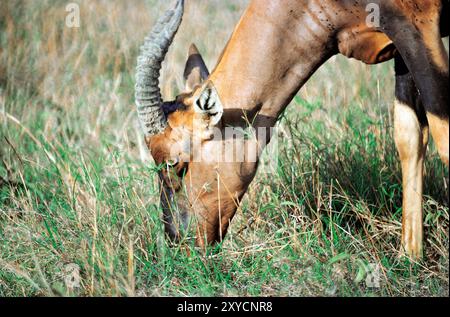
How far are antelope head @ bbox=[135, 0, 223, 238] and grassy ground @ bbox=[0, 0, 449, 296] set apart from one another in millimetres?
199

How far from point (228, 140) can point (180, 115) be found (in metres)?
0.36

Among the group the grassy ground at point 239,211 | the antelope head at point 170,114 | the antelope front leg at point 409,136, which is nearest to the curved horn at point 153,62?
the antelope head at point 170,114

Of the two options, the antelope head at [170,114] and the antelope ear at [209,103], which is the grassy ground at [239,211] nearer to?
the antelope head at [170,114]

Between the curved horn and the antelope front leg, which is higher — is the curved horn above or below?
above

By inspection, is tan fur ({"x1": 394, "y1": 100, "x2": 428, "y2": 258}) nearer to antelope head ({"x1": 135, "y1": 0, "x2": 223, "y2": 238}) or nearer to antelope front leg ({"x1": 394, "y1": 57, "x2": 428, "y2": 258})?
antelope front leg ({"x1": 394, "y1": 57, "x2": 428, "y2": 258})

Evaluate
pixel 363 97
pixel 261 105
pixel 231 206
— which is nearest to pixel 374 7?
pixel 261 105

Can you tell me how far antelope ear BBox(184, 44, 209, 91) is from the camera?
5.36 meters

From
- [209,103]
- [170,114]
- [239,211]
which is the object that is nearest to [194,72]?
[170,114]

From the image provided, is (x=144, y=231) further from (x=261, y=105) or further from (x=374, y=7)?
(x=374, y=7)

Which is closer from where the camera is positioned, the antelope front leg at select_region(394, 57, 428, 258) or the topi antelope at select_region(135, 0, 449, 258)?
the topi antelope at select_region(135, 0, 449, 258)

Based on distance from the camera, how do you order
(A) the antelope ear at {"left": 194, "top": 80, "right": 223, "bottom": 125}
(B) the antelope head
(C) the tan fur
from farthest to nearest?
(C) the tan fur
(B) the antelope head
(A) the antelope ear at {"left": 194, "top": 80, "right": 223, "bottom": 125}

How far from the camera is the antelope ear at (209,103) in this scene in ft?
15.1

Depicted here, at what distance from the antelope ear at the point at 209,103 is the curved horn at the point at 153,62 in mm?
302

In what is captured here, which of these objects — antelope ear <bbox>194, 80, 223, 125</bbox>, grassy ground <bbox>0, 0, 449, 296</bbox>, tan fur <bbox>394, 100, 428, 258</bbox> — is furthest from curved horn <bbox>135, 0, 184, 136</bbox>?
tan fur <bbox>394, 100, 428, 258</bbox>
